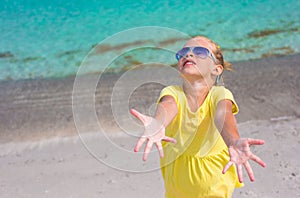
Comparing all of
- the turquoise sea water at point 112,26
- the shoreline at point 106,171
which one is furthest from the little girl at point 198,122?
the turquoise sea water at point 112,26

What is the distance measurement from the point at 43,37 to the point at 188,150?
6869 millimetres

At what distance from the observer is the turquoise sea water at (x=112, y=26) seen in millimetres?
6426

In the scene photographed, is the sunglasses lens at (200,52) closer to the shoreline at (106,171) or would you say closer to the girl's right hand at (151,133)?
the girl's right hand at (151,133)

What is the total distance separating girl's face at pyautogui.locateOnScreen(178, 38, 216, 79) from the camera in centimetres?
174

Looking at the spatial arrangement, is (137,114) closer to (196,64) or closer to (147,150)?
(147,150)

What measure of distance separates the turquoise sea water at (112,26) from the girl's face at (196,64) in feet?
12.0

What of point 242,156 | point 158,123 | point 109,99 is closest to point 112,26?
point 109,99

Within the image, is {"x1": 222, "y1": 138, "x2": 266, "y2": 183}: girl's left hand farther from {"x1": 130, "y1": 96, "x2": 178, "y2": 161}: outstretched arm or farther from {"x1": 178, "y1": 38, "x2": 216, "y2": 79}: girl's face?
{"x1": 178, "y1": 38, "x2": 216, "y2": 79}: girl's face

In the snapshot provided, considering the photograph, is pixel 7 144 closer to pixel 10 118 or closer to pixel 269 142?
pixel 10 118

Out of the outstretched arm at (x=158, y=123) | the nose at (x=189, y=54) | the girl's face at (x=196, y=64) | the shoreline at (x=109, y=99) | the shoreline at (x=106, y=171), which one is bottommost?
the shoreline at (x=109, y=99)

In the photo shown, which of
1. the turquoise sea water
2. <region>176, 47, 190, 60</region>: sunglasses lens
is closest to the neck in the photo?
<region>176, 47, 190, 60</region>: sunglasses lens

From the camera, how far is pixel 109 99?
455 centimetres

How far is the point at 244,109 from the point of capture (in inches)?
161

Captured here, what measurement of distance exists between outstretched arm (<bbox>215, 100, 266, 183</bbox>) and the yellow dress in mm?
55
